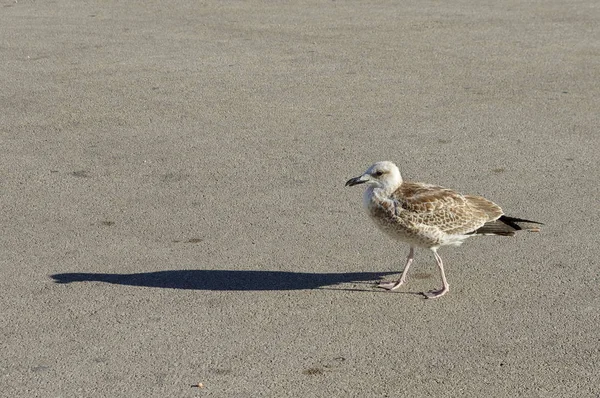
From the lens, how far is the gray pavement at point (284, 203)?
6.53m

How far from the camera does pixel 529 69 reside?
13820 mm

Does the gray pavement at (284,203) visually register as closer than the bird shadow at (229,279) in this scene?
Yes

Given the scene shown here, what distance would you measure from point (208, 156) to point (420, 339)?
4260 mm

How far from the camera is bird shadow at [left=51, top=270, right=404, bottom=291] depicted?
7.61 metres

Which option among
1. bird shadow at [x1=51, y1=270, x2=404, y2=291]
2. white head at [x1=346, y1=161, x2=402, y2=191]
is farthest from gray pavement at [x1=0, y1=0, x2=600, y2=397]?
white head at [x1=346, y1=161, x2=402, y2=191]

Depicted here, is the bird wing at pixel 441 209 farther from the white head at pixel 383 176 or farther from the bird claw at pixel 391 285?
the bird claw at pixel 391 285

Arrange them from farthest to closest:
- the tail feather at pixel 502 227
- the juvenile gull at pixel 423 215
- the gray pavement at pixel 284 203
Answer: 1. the tail feather at pixel 502 227
2. the juvenile gull at pixel 423 215
3. the gray pavement at pixel 284 203

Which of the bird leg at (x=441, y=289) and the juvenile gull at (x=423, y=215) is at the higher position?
the juvenile gull at (x=423, y=215)

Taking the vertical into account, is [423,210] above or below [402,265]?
above

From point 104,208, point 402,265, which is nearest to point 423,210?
point 402,265

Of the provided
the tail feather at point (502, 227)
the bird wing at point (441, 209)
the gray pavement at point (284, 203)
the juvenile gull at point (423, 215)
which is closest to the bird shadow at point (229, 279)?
the gray pavement at point (284, 203)

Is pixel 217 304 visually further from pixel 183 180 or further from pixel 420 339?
pixel 183 180

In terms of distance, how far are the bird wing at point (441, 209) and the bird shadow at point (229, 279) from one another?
0.65 m

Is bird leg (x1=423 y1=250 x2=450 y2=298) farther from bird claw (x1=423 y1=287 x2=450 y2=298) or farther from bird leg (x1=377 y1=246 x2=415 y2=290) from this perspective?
bird leg (x1=377 y1=246 x2=415 y2=290)
